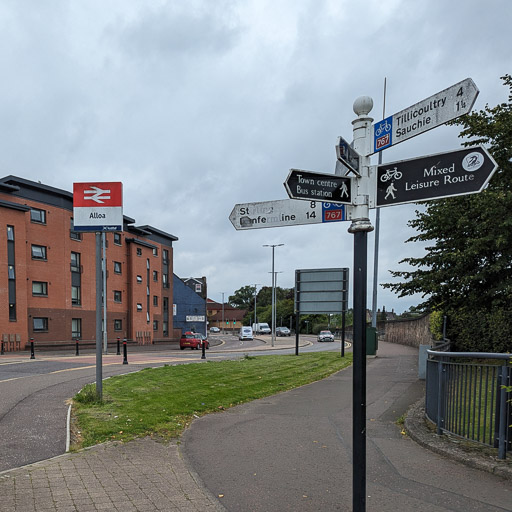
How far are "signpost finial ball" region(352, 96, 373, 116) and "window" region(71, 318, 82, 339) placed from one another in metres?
39.1

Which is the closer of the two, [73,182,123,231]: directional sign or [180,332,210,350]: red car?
[73,182,123,231]: directional sign

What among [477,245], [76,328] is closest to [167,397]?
[477,245]

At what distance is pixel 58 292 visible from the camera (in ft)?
Result: 122

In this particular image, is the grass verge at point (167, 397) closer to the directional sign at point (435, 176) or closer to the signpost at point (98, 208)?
the signpost at point (98, 208)

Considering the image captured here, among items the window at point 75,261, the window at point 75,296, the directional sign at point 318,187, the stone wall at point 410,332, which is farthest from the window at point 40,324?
the directional sign at point 318,187

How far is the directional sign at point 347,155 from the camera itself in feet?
11.1

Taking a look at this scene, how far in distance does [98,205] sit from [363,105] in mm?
6106

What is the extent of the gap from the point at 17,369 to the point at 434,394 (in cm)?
1377

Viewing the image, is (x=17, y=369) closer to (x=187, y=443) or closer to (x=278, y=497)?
(x=187, y=443)

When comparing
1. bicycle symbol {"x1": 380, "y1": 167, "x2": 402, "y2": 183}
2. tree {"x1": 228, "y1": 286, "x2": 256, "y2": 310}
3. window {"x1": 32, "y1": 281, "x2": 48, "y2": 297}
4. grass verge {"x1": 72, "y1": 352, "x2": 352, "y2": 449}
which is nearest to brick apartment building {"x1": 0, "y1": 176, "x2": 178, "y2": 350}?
window {"x1": 32, "y1": 281, "x2": 48, "y2": 297}

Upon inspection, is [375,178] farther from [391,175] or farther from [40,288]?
[40,288]

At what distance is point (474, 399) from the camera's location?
6027mm

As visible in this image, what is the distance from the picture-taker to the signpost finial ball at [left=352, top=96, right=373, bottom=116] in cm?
375

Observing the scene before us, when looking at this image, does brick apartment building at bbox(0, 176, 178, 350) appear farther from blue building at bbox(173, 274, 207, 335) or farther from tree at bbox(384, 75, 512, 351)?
tree at bbox(384, 75, 512, 351)
